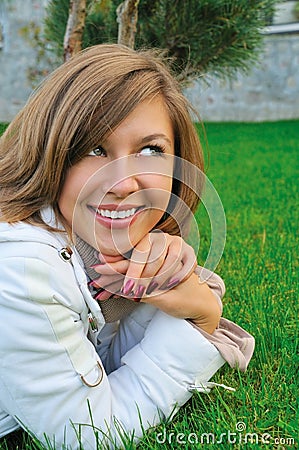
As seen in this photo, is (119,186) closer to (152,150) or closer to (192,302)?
(152,150)

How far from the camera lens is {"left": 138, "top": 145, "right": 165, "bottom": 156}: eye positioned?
94 centimetres

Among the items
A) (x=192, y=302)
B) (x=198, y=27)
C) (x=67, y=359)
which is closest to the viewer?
(x=67, y=359)

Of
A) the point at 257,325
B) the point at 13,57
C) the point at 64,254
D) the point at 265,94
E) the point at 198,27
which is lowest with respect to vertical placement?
the point at 265,94

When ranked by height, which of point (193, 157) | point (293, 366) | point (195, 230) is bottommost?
point (293, 366)

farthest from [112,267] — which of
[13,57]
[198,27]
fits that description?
[13,57]

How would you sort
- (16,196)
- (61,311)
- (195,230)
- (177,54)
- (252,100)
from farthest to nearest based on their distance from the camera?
1. (252,100)
2. (177,54)
3. (195,230)
4. (16,196)
5. (61,311)

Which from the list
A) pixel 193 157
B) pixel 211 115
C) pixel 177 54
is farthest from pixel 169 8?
pixel 211 115

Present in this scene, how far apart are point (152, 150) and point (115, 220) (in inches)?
4.6

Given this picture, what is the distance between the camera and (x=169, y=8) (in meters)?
3.02

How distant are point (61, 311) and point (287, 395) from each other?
1.33ft

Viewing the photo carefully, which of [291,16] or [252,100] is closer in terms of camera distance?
[252,100]

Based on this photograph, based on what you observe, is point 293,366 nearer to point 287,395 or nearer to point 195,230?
point 287,395

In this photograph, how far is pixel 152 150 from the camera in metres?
0.95

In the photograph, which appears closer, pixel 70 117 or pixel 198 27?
pixel 70 117
